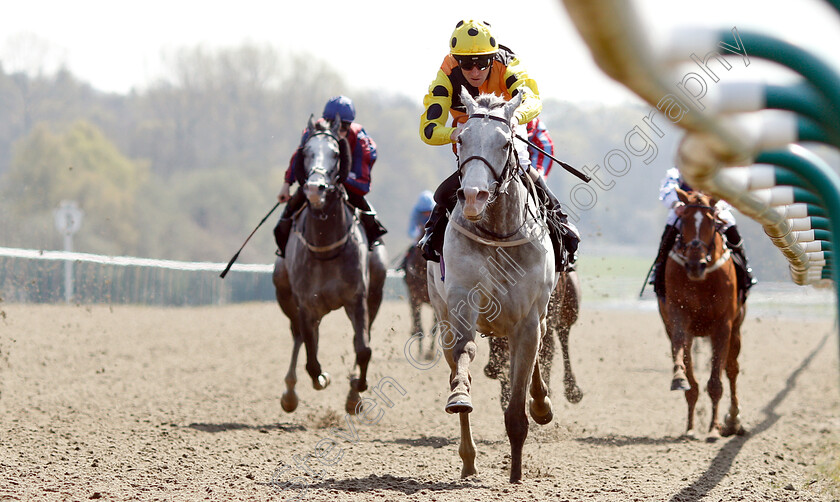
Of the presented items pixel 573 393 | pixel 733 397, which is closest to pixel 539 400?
pixel 573 393

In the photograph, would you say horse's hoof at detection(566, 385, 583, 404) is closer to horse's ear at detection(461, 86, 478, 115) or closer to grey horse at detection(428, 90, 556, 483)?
grey horse at detection(428, 90, 556, 483)

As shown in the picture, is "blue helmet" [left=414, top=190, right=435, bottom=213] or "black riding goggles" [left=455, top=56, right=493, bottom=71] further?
"blue helmet" [left=414, top=190, right=435, bottom=213]

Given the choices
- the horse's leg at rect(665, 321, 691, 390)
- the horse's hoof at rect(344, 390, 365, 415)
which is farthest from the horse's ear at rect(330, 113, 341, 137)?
the horse's leg at rect(665, 321, 691, 390)

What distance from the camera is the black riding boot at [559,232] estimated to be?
6.24 meters

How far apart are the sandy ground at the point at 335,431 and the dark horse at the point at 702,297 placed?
538mm

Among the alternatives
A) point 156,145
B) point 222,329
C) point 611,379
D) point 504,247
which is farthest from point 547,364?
point 156,145

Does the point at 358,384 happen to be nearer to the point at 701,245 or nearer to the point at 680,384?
the point at 680,384

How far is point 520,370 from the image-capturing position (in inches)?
219

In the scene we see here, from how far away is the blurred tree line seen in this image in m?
34.5

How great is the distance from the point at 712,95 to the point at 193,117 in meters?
41.4

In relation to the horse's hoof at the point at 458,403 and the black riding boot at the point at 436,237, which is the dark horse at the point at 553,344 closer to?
the black riding boot at the point at 436,237

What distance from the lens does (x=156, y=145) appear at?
4006 centimetres

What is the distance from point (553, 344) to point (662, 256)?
1628 mm

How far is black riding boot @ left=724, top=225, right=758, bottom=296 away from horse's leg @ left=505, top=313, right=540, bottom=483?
12.6ft
